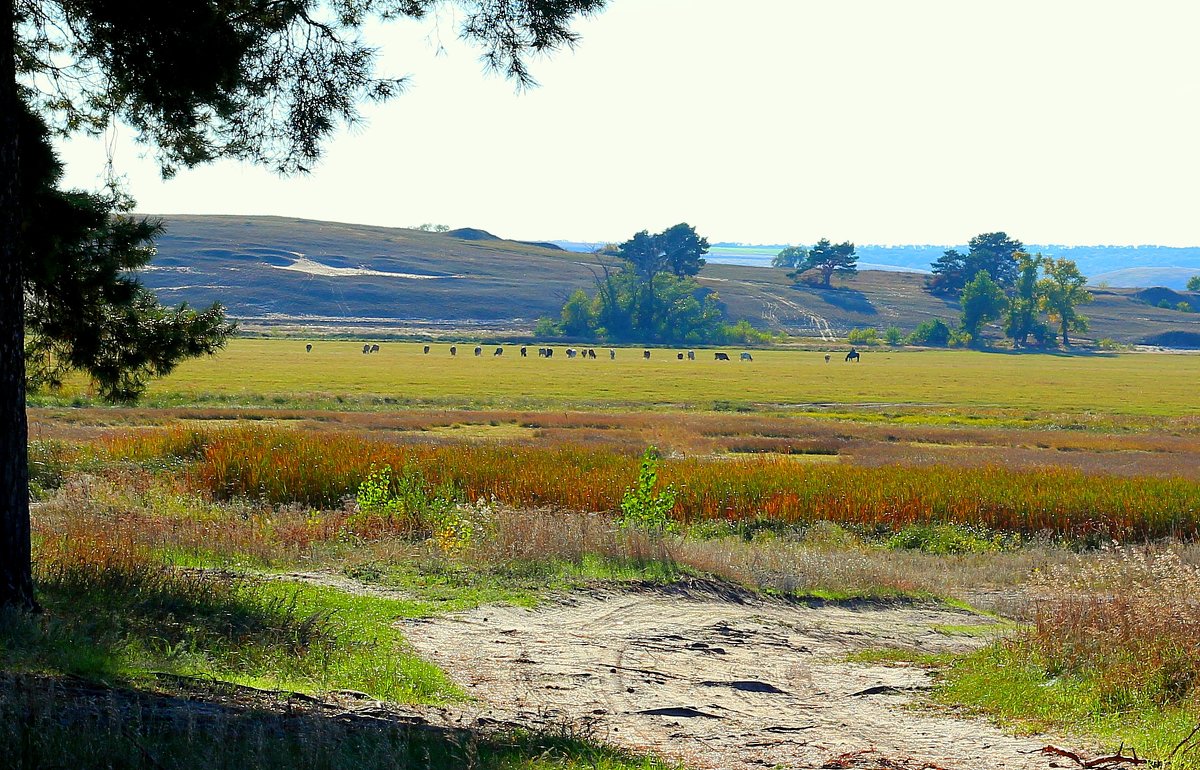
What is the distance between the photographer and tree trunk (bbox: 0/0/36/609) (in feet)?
29.5

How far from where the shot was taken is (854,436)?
44.0 meters

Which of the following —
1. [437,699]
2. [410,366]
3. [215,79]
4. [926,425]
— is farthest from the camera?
[410,366]

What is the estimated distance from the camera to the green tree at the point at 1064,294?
15688 cm

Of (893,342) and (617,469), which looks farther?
(893,342)

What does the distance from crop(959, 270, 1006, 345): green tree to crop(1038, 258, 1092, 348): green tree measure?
231 inches

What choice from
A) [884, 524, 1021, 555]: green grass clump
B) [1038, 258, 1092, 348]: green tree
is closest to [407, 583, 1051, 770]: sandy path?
[884, 524, 1021, 555]: green grass clump

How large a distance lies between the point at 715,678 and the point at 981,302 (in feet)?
525

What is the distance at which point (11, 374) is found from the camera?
9.08m

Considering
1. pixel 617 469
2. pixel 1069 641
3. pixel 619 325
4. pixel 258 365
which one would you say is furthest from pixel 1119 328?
pixel 1069 641

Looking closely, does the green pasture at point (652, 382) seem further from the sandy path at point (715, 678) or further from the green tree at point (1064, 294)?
the sandy path at point (715, 678)

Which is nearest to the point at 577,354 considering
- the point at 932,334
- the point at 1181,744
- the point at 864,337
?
the point at 864,337

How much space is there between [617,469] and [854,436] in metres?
21.4

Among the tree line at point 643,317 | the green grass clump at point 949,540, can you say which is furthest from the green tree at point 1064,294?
the green grass clump at point 949,540

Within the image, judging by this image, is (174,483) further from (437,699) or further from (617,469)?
(437,699)
